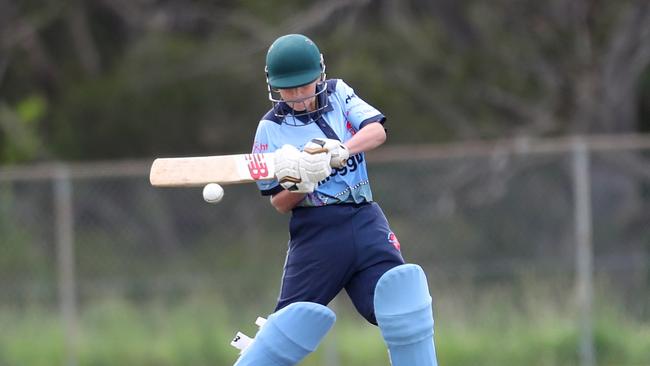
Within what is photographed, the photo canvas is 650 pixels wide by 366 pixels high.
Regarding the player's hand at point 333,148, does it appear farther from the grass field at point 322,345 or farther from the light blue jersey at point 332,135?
the grass field at point 322,345

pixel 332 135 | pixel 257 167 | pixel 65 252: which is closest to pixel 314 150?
pixel 257 167

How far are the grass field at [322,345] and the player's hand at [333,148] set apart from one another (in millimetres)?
4882

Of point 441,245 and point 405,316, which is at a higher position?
point 441,245

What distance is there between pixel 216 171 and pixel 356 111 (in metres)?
0.68

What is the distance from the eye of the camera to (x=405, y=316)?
4.98 meters

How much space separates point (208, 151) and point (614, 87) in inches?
225

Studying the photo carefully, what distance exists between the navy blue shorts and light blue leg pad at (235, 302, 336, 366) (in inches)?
3.4

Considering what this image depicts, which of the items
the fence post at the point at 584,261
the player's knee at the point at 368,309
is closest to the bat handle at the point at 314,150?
the player's knee at the point at 368,309

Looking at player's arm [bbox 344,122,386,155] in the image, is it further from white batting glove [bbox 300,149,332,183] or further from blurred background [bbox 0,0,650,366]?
blurred background [bbox 0,0,650,366]

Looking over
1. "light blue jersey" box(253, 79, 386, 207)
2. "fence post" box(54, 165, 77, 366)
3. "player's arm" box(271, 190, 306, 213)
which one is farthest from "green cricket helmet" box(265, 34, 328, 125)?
"fence post" box(54, 165, 77, 366)

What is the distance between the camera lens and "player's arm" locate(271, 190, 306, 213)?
5.18 m

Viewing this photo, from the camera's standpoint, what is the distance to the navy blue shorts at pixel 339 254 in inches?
203

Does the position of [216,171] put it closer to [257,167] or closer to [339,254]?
[257,167]

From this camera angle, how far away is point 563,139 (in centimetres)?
1345
